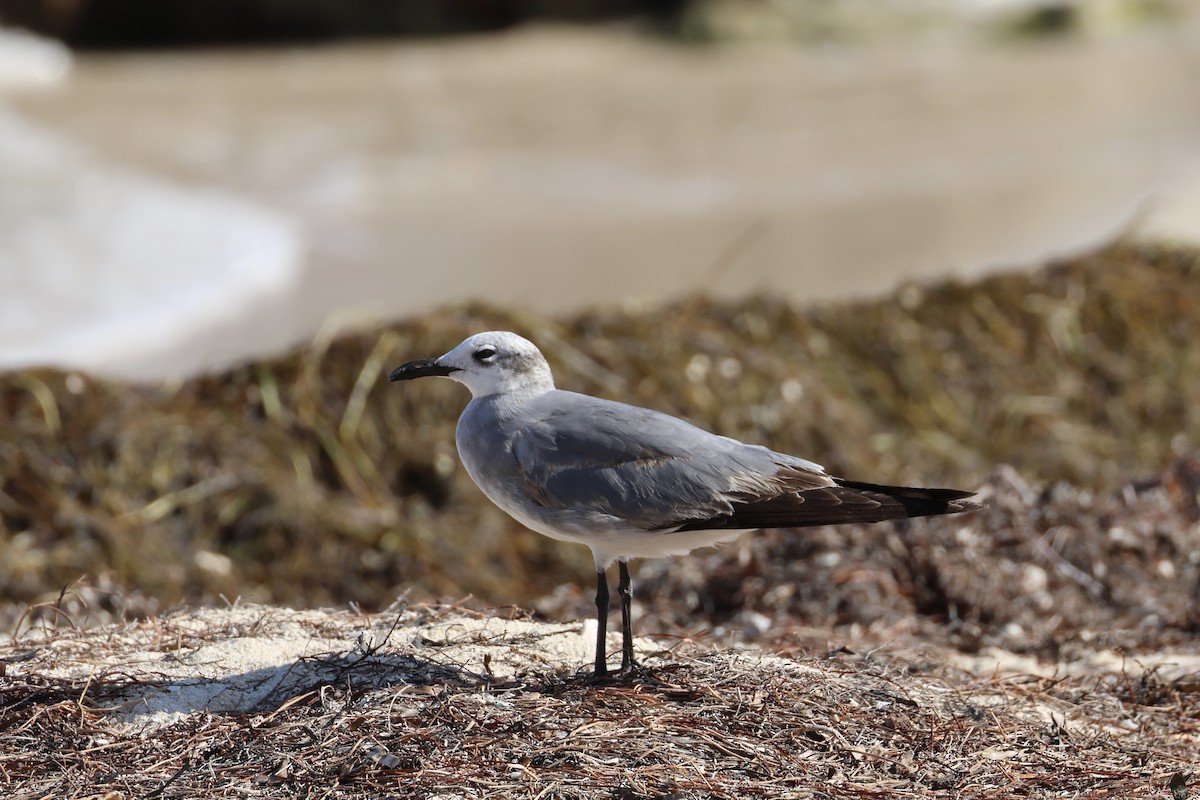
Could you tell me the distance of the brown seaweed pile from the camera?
5574mm

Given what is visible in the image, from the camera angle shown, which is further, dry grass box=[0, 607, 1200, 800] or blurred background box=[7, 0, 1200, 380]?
blurred background box=[7, 0, 1200, 380]

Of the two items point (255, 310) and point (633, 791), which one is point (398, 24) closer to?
point (255, 310)

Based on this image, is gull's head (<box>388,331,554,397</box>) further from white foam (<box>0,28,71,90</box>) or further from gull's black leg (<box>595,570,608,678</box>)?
white foam (<box>0,28,71,90</box>)

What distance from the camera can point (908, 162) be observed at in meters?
11.6

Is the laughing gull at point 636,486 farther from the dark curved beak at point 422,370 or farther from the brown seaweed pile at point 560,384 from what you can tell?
the brown seaweed pile at point 560,384

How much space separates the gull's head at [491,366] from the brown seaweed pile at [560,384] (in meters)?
1.74

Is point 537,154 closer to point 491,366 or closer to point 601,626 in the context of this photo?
point 491,366

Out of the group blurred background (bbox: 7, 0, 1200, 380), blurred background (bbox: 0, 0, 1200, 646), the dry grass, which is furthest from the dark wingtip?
blurred background (bbox: 7, 0, 1200, 380)

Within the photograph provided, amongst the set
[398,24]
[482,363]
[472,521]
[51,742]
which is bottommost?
[472,521]

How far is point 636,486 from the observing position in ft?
10.8

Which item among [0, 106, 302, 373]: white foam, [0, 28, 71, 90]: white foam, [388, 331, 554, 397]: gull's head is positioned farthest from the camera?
[0, 28, 71, 90]: white foam

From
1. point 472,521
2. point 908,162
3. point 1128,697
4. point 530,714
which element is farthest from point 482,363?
point 908,162

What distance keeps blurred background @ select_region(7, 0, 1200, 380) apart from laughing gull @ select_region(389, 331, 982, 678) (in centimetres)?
346

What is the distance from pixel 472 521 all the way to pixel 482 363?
244 cm
